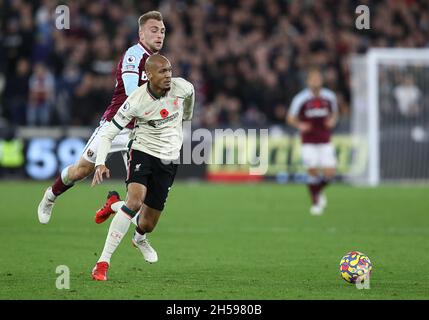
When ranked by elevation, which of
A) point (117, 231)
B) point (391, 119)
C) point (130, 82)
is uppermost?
point (391, 119)

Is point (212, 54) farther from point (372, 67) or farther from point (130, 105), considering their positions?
point (130, 105)

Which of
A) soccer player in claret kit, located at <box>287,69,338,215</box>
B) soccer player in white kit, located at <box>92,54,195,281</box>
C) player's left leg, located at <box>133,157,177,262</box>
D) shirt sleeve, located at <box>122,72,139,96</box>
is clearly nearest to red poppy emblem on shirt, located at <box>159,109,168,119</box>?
soccer player in white kit, located at <box>92,54,195,281</box>

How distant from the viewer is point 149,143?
32.8 feet

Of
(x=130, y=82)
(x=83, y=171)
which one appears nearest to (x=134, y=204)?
(x=130, y=82)

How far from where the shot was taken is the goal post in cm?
2392

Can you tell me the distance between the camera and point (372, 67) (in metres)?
24.1

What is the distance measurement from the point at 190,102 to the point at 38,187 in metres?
12.3

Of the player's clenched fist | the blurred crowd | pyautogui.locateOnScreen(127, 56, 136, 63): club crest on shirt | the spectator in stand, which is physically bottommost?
the player's clenched fist

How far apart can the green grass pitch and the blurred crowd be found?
287cm

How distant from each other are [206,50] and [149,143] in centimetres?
1668
